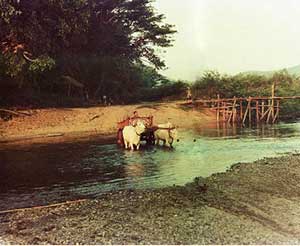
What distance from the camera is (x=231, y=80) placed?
152ft

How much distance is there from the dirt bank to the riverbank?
69.2ft

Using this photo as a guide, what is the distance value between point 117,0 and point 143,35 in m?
4.09

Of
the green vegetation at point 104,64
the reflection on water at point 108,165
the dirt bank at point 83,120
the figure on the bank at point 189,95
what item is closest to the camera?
the reflection on water at point 108,165

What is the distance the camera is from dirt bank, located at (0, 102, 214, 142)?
32.7 metres

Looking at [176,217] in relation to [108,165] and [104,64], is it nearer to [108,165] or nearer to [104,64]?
[108,165]

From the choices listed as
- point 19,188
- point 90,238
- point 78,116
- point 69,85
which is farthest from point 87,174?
point 69,85

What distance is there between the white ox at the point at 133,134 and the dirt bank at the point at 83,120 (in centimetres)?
995

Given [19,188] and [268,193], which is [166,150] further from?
[268,193]

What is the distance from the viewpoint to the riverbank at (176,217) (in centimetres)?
797

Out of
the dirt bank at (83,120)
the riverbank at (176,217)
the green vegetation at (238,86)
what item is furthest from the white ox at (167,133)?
the green vegetation at (238,86)

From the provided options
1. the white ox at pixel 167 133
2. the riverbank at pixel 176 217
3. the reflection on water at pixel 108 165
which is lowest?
the reflection on water at pixel 108 165

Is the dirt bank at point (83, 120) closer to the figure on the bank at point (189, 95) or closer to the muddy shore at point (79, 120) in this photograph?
the muddy shore at point (79, 120)

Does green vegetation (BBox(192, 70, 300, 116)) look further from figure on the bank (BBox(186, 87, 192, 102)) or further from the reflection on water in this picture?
the reflection on water

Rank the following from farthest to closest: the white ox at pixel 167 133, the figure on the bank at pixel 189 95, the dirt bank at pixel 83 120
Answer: the figure on the bank at pixel 189 95, the dirt bank at pixel 83 120, the white ox at pixel 167 133
